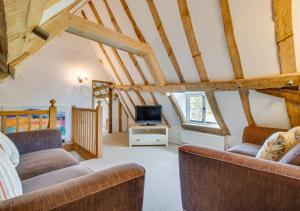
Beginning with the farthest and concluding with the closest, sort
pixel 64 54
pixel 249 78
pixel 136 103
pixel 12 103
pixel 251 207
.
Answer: pixel 136 103
pixel 64 54
pixel 12 103
pixel 249 78
pixel 251 207

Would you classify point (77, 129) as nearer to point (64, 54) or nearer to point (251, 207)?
point (64, 54)

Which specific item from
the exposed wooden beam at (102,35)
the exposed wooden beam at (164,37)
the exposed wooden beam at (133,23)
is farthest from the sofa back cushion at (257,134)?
the exposed wooden beam at (133,23)

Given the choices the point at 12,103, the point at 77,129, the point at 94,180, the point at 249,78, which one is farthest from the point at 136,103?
the point at 94,180

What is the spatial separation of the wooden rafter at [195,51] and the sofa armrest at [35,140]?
2525 mm

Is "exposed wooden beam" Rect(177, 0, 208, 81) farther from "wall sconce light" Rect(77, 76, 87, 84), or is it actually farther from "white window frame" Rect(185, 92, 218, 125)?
"wall sconce light" Rect(77, 76, 87, 84)

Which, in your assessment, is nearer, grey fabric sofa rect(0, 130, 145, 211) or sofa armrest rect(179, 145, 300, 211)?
grey fabric sofa rect(0, 130, 145, 211)

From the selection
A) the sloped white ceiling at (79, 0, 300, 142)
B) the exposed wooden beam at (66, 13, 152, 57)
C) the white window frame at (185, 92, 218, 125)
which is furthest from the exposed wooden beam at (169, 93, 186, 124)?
the exposed wooden beam at (66, 13, 152, 57)

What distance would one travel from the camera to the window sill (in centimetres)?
395

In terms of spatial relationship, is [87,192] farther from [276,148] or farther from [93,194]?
[276,148]

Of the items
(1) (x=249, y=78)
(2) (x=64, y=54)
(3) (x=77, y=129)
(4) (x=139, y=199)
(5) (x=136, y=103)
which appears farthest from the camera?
(5) (x=136, y=103)

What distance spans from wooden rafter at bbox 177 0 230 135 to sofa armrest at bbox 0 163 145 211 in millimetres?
2437

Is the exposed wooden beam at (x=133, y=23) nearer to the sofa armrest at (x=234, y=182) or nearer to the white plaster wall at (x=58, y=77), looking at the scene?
the white plaster wall at (x=58, y=77)

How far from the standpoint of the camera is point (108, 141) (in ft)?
17.0

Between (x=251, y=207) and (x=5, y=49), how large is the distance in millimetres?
1835
